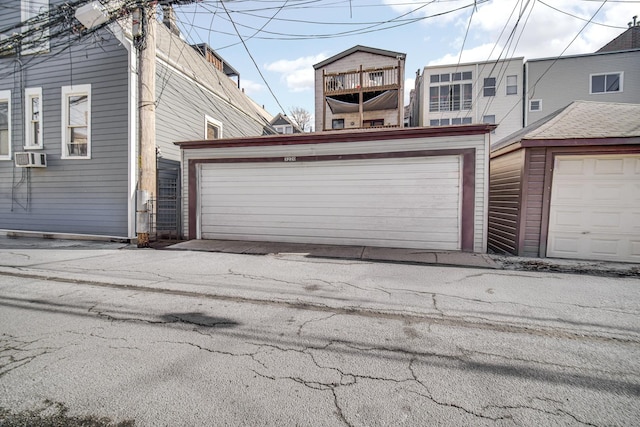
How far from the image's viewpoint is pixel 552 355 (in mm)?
2682

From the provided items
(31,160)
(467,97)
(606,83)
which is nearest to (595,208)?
(31,160)

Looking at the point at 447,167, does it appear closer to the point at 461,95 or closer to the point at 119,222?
the point at 119,222

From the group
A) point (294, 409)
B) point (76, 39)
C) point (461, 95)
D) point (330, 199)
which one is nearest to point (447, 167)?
point (330, 199)

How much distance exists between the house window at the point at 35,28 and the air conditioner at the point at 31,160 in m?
3.20

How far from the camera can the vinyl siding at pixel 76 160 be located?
874cm

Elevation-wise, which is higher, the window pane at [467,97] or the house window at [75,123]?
the window pane at [467,97]

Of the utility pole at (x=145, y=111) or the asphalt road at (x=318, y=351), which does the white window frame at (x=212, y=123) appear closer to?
the utility pole at (x=145, y=111)

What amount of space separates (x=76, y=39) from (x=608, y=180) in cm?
1372

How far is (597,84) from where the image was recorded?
18.2 meters

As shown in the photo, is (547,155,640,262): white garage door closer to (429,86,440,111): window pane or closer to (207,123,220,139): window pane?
(207,123,220,139): window pane

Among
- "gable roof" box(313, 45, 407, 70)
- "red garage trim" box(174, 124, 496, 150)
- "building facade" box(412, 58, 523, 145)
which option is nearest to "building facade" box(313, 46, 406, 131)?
"gable roof" box(313, 45, 407, 70)

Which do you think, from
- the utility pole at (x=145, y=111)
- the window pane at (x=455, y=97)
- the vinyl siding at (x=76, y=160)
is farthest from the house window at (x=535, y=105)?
the vinyl siding at (x=76, y=160)

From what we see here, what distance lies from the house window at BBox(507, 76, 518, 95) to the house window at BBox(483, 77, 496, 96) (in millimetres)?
841

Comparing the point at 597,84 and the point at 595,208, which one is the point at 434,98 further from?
the point at 595,208
